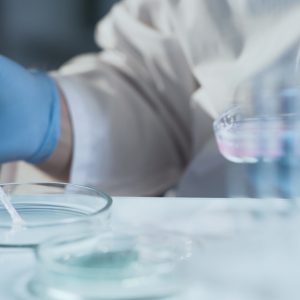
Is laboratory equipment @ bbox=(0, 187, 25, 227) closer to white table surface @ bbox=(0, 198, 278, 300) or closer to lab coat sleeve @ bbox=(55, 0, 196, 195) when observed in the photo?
white table surface @ bbox=(0, 198, 278, 300)

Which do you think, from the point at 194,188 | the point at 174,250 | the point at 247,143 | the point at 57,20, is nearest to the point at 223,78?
the point at 194,188

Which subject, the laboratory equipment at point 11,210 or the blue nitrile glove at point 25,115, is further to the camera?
the blue nitrile glove at point 25,115

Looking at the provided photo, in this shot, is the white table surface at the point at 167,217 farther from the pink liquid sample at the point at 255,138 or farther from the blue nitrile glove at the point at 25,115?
the blue nitrile glove at the point at 25,115

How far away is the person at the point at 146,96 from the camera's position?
527 millimetres

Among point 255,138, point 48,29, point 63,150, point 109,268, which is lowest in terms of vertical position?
point 109,268

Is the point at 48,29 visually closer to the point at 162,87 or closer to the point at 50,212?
the point at 162,87

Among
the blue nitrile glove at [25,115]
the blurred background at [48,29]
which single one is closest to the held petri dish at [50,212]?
the blue nitrile glove at [25,115]

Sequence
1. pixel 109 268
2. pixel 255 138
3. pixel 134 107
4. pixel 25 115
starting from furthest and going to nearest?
pixel 134 107, pixel 25 115, pixel 255 138, pixel 109 268

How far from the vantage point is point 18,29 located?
1017 millimetres

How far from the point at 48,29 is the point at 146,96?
0.38 metres

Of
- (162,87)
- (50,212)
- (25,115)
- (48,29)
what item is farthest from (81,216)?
(48,29)

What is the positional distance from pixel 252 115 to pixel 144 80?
297 millimetres

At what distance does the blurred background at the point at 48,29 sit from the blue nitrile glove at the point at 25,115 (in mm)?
406

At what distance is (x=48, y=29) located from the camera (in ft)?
3.23
